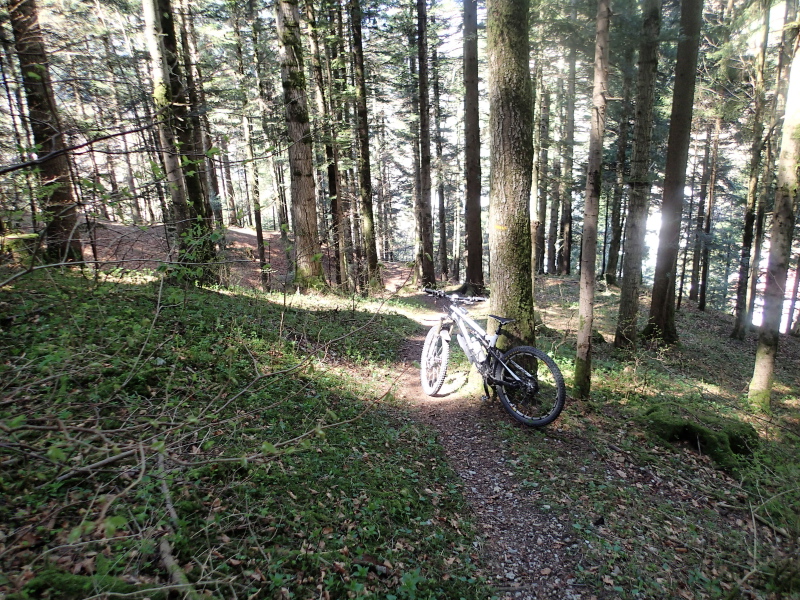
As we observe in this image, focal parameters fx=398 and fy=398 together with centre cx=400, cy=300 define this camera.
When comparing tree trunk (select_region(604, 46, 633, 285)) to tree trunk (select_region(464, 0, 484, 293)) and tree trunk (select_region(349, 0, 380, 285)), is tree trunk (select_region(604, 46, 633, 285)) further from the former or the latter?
tree trunk (select_region(349, 0, 380, 285))

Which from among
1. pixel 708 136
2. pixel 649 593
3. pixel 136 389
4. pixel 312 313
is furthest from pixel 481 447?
pixel 708 136

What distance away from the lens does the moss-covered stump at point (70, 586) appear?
2090 mm

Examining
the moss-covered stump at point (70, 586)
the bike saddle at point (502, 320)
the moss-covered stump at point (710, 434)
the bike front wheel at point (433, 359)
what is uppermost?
the bike saddle at point (502, 320)

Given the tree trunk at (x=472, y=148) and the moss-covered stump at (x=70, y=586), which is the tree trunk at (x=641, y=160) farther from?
the moss-covered stump at (x=70, y=586)

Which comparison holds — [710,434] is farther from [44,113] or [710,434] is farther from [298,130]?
[298,130]

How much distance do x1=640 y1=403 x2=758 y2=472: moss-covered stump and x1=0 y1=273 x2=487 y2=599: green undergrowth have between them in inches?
137

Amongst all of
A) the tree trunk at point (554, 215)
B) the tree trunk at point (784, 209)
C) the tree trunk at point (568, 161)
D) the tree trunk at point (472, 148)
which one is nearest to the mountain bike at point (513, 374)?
the tree trunk at point (784, 209)

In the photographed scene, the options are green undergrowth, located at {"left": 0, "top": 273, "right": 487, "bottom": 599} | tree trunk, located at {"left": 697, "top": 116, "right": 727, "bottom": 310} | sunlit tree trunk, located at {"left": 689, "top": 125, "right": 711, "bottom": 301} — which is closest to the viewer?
→ green undergrowth, located at {"left": 0, "top": 273, "right": 487, "bottom": 599}

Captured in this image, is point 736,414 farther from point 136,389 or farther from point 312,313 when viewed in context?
point 136,389

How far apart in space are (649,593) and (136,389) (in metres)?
5.28

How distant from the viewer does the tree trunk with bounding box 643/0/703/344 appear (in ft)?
34.3

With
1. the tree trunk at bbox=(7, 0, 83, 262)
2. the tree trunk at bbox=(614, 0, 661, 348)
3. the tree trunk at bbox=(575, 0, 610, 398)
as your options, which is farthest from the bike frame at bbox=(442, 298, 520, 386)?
the tree trunk at bbox=(614, 0, 661, 348)

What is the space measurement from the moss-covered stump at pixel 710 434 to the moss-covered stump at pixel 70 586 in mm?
6413

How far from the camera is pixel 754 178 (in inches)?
581
